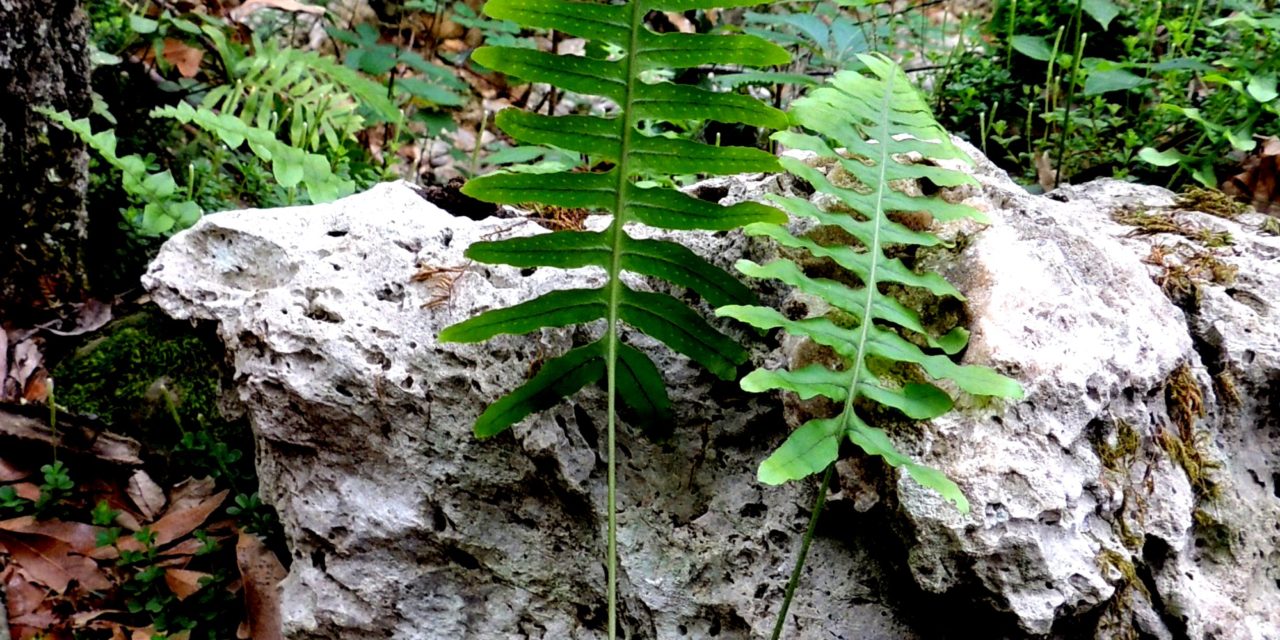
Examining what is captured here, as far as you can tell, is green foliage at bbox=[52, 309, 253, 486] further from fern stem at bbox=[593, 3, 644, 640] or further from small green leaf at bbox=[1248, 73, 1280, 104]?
small green leaf at bbox=[1248, 73, 1280, 104]

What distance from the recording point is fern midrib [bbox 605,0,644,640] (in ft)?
5.54

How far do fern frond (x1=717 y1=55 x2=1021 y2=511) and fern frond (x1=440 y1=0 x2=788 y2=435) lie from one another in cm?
13

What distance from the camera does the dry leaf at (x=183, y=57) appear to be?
334 cm

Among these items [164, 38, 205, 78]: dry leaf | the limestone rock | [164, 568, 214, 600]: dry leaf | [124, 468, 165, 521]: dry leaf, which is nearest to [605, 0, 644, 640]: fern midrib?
the limestone rock

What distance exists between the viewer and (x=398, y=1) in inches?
212

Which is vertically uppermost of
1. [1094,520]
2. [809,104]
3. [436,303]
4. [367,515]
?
[809,104]

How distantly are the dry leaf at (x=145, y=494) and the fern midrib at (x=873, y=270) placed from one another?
1.91 m

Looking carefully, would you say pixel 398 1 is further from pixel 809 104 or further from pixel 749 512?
pixel 749 512

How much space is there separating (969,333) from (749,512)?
1.85 ft

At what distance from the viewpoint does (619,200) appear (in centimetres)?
176

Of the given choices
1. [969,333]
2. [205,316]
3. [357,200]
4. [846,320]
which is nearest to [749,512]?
[846,320]

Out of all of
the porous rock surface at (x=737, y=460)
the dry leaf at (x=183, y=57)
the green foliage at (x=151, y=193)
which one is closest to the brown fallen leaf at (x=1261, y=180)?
the porous rock surface at (x=737, y=460)

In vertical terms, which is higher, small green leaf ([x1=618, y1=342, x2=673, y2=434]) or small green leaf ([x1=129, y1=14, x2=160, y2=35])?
small green leaf ([x1=129, y1=14, x2=160, y2=35])

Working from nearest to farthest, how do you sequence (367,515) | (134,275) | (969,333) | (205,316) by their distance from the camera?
(969,333) → (367,515) → (205,316) → (134,275)
